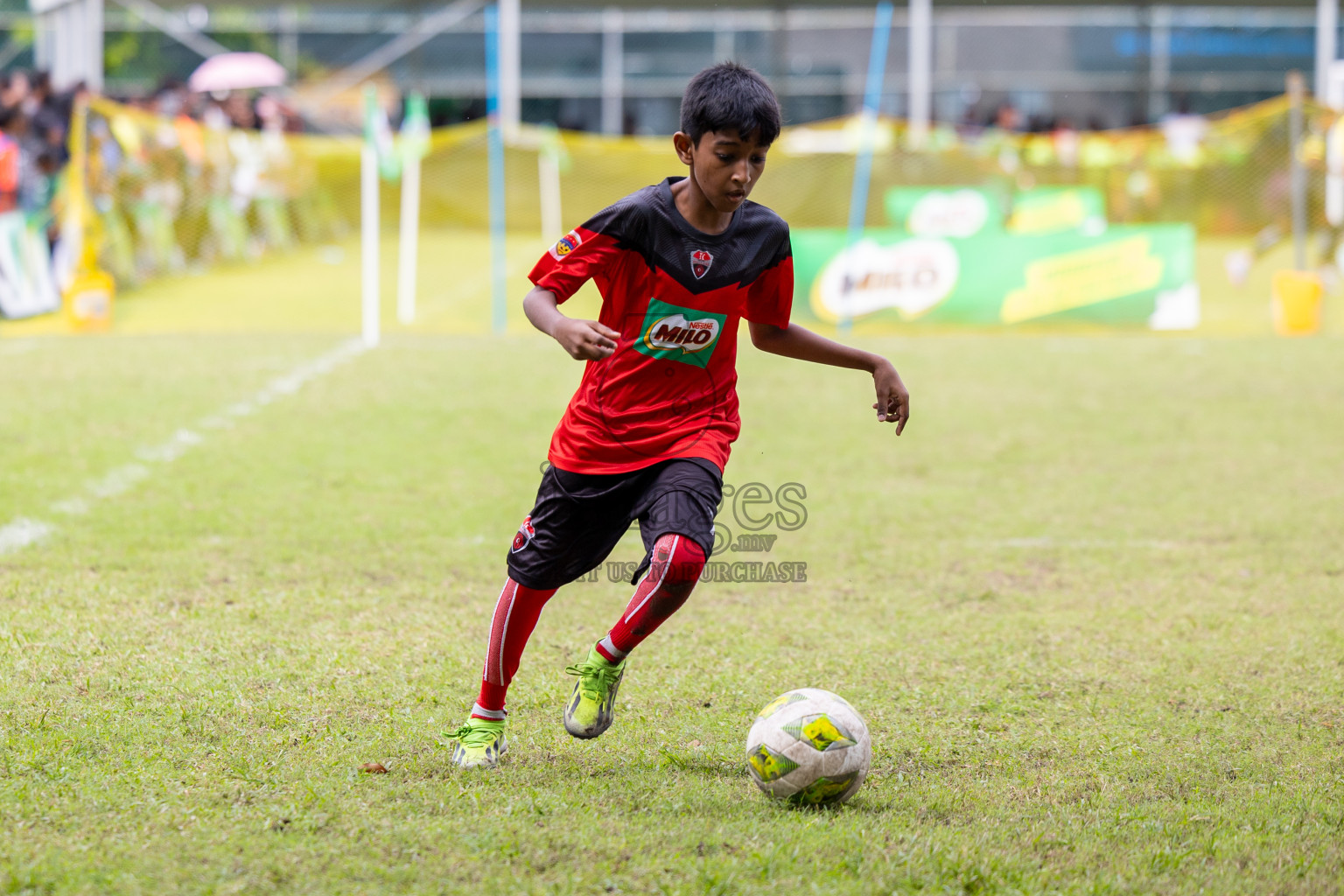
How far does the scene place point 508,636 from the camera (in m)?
3.41

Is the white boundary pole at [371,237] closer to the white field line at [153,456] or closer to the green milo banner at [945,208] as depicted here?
the white field line at [153,456]

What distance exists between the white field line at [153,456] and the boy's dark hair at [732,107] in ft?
11.5

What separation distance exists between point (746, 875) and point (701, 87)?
1746 mm

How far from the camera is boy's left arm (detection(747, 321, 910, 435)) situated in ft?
11.3

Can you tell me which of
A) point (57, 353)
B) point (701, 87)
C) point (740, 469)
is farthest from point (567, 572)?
point (57, 353)

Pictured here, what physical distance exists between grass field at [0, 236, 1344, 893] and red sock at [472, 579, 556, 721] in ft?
0.61

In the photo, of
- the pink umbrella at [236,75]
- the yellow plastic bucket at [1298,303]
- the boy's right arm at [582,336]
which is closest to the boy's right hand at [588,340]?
the boy's right arm at [582,336]

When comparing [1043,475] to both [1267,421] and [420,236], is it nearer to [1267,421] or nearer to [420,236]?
[1267,421]

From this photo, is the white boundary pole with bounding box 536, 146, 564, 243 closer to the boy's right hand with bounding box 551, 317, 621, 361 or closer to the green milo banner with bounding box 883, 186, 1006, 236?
the green milo banner with bounding box 883, 186, 1006, 236

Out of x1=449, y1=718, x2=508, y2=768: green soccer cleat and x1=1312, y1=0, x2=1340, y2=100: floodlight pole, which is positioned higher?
x1=1312, y1=0, x2=1340, y2=100: floodlight pole

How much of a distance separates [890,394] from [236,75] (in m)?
20.1

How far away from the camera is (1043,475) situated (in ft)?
23.7

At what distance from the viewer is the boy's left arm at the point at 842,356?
3436 mm

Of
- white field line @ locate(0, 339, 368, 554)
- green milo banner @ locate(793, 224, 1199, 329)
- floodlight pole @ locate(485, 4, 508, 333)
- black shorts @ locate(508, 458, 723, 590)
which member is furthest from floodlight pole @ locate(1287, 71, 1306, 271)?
black shorts @ locate(508, 458, 723, 590)
